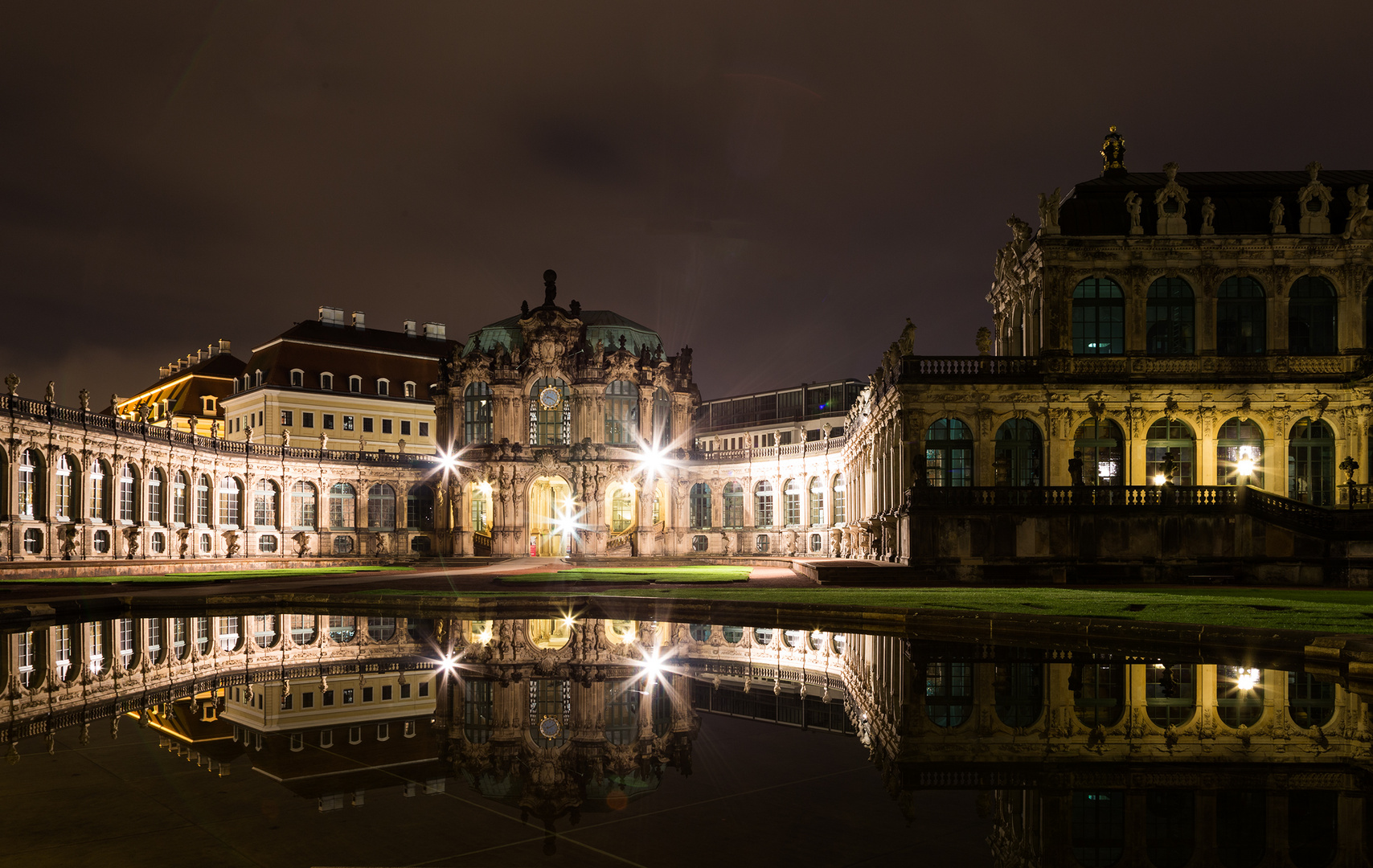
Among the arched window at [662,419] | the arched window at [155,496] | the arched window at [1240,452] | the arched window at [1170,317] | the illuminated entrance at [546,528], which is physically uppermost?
the arched window at [1170,317]

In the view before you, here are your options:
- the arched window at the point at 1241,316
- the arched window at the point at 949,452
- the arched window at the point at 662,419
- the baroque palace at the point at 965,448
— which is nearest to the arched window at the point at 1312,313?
the baroque palace at the point at 965,448

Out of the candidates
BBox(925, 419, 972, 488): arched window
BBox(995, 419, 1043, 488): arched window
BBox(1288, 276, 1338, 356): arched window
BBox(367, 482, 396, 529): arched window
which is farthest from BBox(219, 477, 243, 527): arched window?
BBox(1288, 276, 1338, 356): arched window

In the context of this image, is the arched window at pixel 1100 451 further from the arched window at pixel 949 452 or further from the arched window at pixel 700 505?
the arched window at pixel 700 505

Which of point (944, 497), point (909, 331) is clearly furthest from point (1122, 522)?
point (909, 331)

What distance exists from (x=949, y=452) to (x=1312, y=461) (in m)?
16.2

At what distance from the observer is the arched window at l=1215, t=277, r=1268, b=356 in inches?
1828

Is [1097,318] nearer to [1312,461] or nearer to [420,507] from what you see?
[1312,461]

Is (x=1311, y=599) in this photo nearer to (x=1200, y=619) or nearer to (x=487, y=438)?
(x=1200, y=619)

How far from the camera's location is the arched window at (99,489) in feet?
190

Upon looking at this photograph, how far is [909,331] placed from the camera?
4394 centimetres

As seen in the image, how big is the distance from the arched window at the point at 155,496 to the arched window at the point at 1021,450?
5096 centimetres

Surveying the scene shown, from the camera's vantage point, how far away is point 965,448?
44156 millimetres

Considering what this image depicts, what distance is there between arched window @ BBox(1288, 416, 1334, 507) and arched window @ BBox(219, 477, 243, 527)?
64.6m

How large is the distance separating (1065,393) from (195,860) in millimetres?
43275
